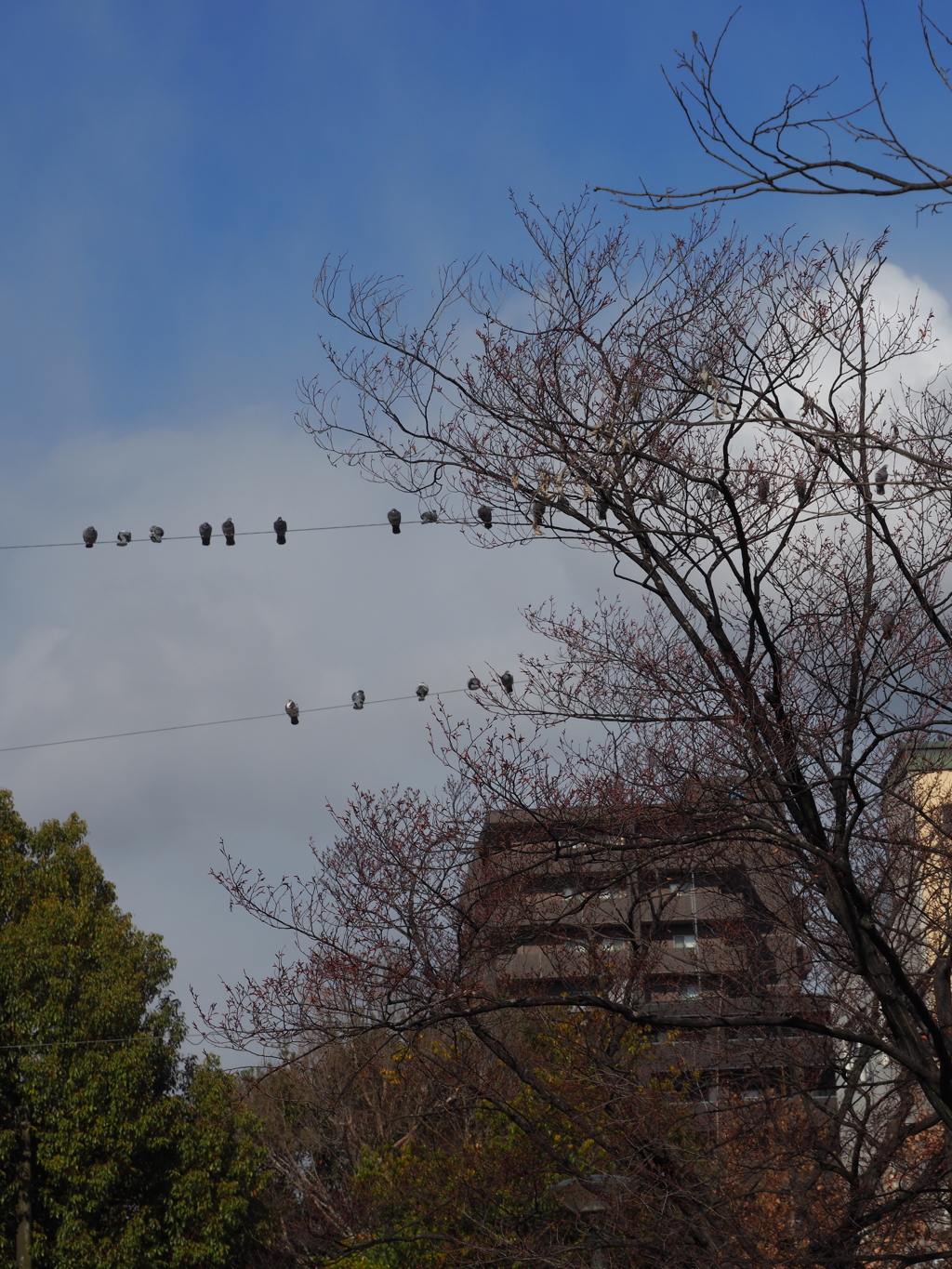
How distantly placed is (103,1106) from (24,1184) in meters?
1.70

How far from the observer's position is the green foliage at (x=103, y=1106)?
16.0 meters

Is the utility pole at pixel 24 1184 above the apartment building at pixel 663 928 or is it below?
below

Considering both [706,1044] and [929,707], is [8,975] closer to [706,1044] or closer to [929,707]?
[706,1044]

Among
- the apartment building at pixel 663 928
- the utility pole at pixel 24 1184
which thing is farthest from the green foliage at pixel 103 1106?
the apartment building at pixel 663 928

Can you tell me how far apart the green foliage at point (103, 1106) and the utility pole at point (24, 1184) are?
11 centimetres

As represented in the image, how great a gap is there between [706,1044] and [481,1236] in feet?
8.92

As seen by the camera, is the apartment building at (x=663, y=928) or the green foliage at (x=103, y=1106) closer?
the apartment building at (x=663, y=928)

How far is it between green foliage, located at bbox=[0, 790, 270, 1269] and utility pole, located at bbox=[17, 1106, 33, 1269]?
0.11m

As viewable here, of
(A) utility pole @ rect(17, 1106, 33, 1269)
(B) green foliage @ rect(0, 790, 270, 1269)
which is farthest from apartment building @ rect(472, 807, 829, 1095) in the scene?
(A) utility pole @ rect(17, 1106, 33, 1269)

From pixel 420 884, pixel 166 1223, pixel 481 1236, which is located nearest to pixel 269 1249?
pixel 166 1223

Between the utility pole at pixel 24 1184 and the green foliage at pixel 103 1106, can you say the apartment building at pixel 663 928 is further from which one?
the utility pole at pixel 24 1184

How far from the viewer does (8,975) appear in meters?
16.3

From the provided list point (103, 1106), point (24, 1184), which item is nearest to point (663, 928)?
point (103, 1106)

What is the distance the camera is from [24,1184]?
16.5 m
